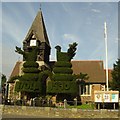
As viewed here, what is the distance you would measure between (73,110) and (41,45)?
17011 mm

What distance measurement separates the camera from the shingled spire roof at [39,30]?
3981 centimetres

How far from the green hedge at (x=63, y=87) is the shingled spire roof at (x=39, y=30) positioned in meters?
9.01

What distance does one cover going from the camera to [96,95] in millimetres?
28125

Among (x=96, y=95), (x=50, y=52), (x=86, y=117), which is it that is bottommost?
(x=86, y=117)

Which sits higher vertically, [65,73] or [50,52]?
[50,52]

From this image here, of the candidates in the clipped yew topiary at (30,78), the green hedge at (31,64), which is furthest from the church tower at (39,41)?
the green hedge at (31,64)

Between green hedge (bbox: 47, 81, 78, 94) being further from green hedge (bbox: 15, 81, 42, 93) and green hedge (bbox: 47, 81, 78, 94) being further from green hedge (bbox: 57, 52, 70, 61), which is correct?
green hedge (bbox: 57, 52, 70, 61)

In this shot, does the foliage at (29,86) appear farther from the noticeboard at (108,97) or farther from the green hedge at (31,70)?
the noticeboard at (108,97)

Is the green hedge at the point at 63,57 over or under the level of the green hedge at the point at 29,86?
over

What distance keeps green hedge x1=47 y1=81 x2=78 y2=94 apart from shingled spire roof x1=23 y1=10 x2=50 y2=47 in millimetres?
9005

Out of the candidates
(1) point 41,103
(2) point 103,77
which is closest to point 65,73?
(1) point 41,103

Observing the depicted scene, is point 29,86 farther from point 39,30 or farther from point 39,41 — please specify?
point 39,30

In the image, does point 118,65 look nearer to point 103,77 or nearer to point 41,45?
point 103,77

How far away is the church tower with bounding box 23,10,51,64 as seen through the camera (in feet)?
129
